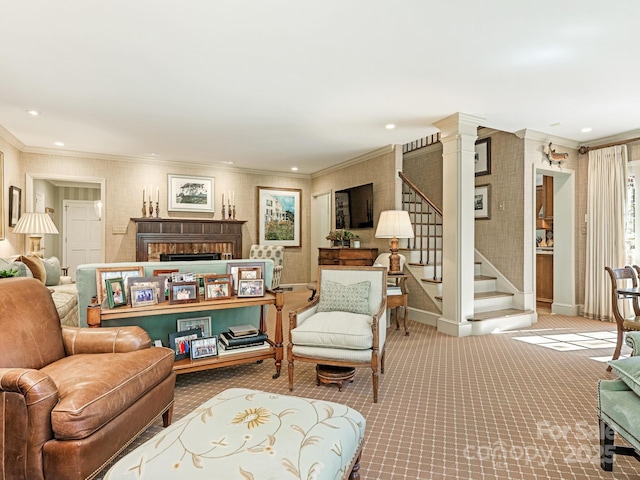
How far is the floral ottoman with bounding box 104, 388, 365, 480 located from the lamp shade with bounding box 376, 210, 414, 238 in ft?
10.2

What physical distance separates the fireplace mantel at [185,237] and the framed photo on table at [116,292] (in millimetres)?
4072

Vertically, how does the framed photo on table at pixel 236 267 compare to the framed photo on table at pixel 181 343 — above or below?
above

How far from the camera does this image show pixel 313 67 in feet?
9.60

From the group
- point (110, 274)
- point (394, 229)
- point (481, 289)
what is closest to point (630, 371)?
point (394, 229)

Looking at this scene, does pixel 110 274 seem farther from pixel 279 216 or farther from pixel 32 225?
pixel 279 216

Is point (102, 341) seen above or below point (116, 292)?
below

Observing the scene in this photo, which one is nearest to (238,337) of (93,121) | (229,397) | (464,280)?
(229,397)

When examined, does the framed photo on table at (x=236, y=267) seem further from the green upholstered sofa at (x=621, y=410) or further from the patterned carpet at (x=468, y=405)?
the green upholstered sofa at (x=621, y=410)

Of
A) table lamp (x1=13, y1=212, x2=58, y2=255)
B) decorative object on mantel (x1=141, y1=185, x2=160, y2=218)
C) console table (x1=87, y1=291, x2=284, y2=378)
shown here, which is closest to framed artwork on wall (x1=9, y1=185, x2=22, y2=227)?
table lamp (x1=13, y1=212, x2=58, y2=255)

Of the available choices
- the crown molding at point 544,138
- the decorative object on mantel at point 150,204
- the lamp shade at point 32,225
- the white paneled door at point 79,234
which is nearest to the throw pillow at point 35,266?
the lamp shade at point 32,225

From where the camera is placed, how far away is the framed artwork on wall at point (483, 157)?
17.3 feet

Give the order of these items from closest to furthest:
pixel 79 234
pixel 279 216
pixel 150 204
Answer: pixel 150 204 → pixel 279 216 → pixel 79 234

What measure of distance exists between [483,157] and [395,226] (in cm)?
211

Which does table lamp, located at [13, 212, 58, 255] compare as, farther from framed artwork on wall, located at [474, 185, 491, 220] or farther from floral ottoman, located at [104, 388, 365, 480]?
framed artwork on wall, located at [474, 185, 491, 220]
